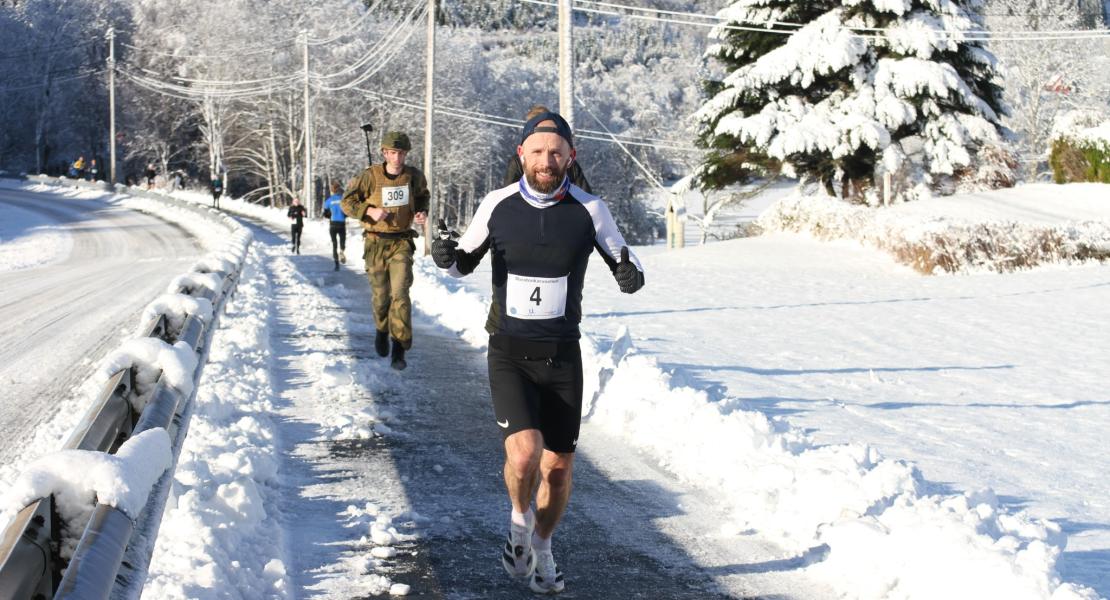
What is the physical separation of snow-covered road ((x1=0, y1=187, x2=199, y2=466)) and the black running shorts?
373 cm

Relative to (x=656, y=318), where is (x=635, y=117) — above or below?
above

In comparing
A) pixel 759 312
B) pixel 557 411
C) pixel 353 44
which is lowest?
pixel 759 312

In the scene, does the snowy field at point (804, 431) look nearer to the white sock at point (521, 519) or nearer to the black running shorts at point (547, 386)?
the white sock at point (521, 519)

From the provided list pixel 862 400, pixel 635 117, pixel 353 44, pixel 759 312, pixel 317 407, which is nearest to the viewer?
pixel 317 407

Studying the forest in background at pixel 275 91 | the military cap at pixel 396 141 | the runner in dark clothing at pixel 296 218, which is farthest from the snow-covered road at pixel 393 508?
the forest in background at pixel 275 91

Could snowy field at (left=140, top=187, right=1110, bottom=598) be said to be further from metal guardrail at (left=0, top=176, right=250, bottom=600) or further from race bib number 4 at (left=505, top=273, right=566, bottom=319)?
metal guardrail at (left=0, top=176, right=250, bottom=600)

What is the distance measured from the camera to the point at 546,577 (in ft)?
15.2

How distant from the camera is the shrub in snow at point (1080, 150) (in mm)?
32625

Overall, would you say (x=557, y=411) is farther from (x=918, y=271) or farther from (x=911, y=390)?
(x=918, y=271)

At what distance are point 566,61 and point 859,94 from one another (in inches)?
517

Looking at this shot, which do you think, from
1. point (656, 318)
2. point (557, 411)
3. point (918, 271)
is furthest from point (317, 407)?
point (918, 271)

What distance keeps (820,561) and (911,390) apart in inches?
220

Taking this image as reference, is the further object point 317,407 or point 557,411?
point 317,407

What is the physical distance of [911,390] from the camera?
1025cm
